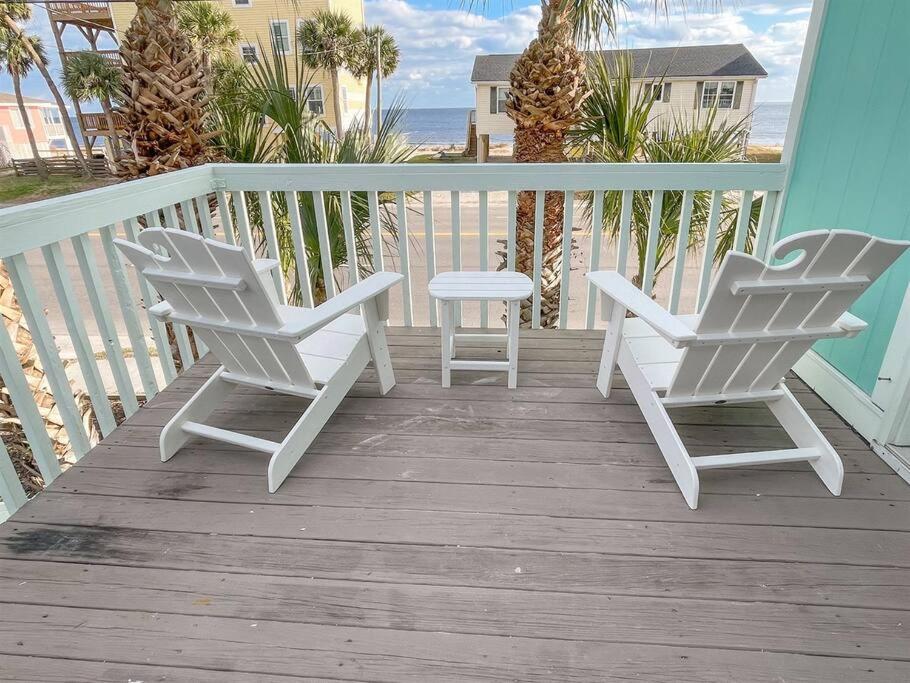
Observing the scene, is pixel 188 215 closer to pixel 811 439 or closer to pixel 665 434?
pixel 665 434

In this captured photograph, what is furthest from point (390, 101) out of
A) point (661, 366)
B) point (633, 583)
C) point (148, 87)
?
point (633, 583)

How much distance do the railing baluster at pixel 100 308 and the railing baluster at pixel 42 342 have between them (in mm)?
188

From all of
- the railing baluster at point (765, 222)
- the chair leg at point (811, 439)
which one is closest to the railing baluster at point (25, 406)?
the chair leg at point (811, 439)

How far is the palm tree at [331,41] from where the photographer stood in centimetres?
1817

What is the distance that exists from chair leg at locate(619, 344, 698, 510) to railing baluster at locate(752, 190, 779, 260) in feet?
4.01

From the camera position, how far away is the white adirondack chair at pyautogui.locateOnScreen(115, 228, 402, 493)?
5.42ft

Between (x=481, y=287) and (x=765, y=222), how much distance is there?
1619 mm

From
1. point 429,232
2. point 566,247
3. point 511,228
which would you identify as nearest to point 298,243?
point 429,232

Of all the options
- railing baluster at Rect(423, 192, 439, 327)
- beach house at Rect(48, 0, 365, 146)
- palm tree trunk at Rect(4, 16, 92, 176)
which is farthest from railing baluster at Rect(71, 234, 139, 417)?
palm tree trunk at Rect(4, 16, 92, 176)

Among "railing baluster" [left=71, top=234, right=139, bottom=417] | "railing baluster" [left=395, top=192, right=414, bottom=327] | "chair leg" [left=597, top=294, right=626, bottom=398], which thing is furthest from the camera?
"railing baluster" [left=395, top=192, right=414, bottom=327]

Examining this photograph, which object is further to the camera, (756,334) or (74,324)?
(74,324)

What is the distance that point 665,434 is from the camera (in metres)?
1.83

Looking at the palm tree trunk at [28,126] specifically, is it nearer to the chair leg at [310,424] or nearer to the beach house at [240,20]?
the beach house at [240,20]

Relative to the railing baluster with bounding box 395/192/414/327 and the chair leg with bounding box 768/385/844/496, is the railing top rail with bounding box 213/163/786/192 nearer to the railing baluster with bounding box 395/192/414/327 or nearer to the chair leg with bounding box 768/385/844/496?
the railing baluster with bounding box 395/192/414/327
